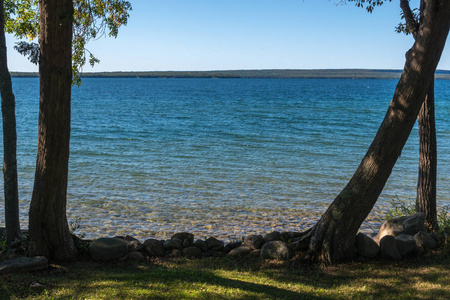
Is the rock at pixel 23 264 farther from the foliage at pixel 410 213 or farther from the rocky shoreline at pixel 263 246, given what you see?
the foliage at pixel 410 213

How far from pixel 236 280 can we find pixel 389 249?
9.28ft

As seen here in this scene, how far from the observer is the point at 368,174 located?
23.1ft

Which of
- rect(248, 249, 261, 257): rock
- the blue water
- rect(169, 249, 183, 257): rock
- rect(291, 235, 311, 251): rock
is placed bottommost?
the blue water

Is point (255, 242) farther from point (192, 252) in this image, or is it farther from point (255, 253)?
point (192, 252)

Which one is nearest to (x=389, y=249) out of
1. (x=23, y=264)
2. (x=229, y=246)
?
(x=229, y=246)

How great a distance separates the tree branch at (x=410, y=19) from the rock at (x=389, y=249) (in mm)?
3824

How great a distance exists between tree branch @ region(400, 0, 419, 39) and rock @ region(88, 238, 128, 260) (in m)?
6.47

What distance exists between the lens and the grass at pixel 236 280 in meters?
5.70

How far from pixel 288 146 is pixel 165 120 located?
18777mm

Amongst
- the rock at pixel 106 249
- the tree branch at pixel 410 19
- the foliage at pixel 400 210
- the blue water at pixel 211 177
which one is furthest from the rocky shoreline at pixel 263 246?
the tree branch at pixel 410 19

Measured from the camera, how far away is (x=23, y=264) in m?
6.52

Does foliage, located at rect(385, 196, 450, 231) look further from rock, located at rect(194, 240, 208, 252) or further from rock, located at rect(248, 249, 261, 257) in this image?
rock, located at rect(194, 240, 208, 252)

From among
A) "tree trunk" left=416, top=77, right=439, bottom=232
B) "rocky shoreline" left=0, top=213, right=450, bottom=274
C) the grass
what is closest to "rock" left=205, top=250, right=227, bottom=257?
"rocky shoreline" left=0, top=213, right=450, bottom=274

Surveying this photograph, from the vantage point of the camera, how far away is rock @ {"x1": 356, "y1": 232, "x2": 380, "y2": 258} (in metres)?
7.41
